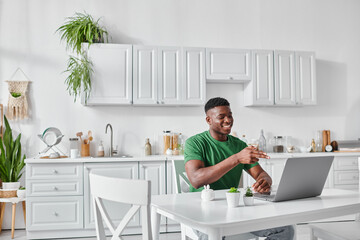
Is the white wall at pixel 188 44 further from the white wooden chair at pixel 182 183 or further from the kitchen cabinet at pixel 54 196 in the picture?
the white wooden chair at pixel 182 183

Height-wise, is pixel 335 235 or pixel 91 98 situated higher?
pixel 91 98

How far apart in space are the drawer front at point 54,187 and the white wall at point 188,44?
2.35ft

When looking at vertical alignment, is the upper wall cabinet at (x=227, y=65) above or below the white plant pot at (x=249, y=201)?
above

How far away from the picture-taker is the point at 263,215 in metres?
1.52

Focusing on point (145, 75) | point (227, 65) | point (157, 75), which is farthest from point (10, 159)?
point (227, 65)

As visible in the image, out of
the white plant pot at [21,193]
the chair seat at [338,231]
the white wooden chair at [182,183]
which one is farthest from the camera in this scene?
the white plant pot at [21,193]

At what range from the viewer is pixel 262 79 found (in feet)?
15.1

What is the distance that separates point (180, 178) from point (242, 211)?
0.97 meters

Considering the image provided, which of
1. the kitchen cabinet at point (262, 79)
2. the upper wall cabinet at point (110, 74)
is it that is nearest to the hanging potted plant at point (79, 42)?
the upper wall cabinet at point (110, 74)

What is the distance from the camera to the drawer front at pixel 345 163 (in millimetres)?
4539

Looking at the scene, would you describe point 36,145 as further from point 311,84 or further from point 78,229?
point 311,84

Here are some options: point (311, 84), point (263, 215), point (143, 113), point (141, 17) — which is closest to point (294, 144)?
point (311, 84)

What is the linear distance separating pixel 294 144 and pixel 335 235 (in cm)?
300

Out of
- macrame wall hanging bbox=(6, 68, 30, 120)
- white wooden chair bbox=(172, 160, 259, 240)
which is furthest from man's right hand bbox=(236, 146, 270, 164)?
macrame wall hanging bbox=(6, 68, 30, 120)
